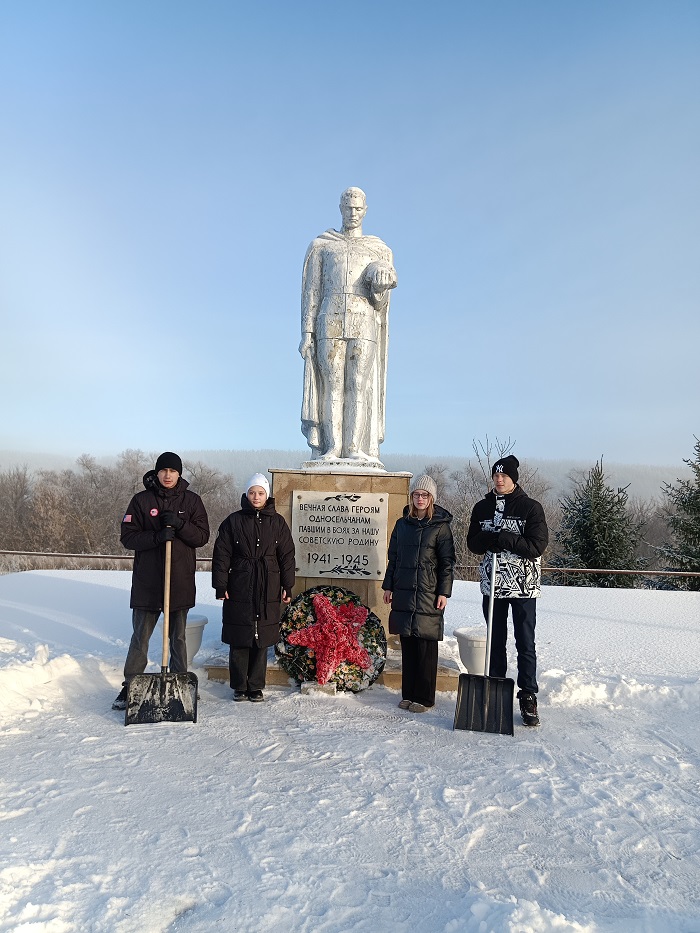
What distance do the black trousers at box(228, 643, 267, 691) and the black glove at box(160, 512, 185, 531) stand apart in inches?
36.3

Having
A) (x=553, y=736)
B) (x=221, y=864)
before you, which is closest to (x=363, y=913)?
(x=221, y=864)

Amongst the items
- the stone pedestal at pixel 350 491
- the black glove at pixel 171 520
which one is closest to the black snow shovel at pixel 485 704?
the stone pedestal at pixel 350 491

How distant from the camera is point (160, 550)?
179 inches

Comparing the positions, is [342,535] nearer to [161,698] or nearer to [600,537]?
[161,698]

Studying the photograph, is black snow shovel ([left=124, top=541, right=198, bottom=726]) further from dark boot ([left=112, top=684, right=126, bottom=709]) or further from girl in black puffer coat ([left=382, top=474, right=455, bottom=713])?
girl in black puffer coat ([left=382, top=474, right=455, bottom=713])

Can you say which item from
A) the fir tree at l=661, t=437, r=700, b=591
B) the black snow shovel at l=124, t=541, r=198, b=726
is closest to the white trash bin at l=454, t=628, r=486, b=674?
the black snow shovel at l=124, t=541, r=198, b=726

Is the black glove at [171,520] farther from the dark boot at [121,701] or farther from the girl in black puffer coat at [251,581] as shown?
the dark boot at [121,701]

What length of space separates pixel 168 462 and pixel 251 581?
3.24 ft

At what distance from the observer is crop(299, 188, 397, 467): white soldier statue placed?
6445mm

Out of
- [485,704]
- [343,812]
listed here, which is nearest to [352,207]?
[485,704]

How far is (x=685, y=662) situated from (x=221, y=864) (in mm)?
5150

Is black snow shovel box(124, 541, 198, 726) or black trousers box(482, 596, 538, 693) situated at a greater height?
black trousers box(482, 596, 538, 693)

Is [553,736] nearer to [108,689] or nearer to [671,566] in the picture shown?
[108,689]

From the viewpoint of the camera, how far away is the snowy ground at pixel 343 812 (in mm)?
2223
